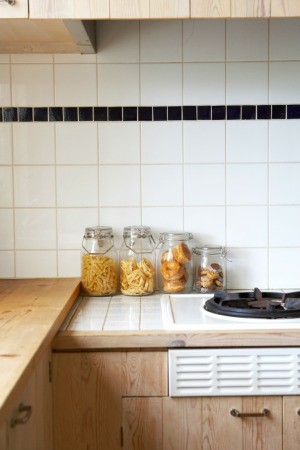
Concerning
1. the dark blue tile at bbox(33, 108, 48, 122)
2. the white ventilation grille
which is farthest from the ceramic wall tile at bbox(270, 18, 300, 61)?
the white ventilation grille

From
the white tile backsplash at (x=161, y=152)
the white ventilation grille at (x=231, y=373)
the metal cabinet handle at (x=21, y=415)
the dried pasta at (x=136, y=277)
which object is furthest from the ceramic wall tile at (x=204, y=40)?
the metal cabinet handle at (x=21, y=415)

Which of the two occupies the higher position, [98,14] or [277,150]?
[98,14]

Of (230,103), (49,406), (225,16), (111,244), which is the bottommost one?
(49,406)

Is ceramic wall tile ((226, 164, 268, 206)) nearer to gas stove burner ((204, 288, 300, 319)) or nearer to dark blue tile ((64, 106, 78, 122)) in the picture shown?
gas stove burner ((204, 288, 300, 319))

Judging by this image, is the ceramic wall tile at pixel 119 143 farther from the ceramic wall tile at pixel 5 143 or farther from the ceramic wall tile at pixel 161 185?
the ceramic wall tile at pixel 5 143

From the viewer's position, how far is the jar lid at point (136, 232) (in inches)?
76.4

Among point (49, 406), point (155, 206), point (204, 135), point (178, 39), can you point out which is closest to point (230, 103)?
point (204, 135)

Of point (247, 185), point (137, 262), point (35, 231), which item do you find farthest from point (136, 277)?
point (247, 185)

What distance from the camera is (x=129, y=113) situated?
198cm

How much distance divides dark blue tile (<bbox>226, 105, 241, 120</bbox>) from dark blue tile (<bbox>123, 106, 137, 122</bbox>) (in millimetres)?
327

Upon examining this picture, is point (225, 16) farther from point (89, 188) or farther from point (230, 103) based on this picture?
point (89, 188)

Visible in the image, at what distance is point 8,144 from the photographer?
78.4 inches

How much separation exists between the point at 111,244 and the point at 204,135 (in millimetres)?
504

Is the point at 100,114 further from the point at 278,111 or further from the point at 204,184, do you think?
the point at 278,111
